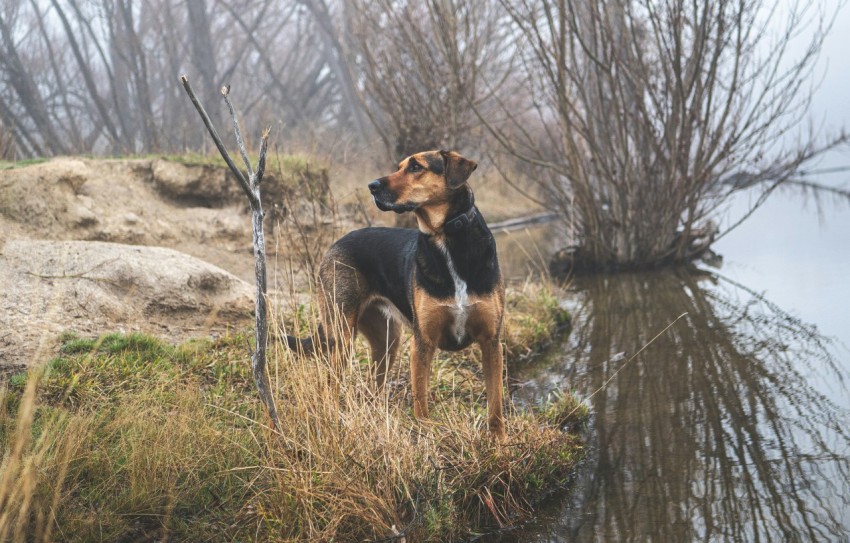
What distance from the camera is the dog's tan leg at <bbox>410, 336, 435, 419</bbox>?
4.22 metres

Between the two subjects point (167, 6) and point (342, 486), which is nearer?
point (342, 486)

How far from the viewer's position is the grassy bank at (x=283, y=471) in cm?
331

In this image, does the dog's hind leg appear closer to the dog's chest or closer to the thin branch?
the dog's chest

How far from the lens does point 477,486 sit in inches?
150

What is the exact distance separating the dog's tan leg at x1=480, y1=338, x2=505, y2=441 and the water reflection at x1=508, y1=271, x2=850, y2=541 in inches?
21.9

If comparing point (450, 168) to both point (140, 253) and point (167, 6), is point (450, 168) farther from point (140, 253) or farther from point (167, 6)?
point (167, 6)

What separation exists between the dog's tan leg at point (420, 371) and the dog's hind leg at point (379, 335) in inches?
30.0

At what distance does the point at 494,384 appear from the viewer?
4.21m

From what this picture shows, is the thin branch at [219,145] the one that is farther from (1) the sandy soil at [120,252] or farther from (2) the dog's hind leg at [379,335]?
(2) the dog's hind leg at [379,335]

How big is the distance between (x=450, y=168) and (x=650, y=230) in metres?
7.92

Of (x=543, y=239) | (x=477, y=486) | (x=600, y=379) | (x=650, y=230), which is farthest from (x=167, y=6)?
(x=477, y=486)

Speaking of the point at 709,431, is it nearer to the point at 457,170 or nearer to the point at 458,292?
the point at 458,292

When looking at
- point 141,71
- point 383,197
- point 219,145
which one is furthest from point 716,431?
point 141,71

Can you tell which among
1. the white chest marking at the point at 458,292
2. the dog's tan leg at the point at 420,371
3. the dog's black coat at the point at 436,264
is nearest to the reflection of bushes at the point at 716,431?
the dog's tan leg at the point at 420,371
